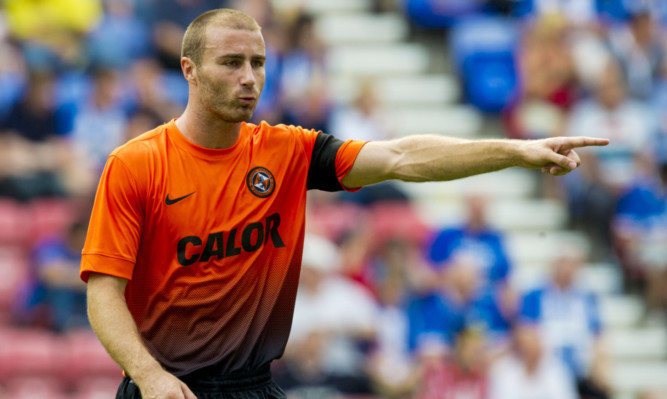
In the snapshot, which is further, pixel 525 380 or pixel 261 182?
pixel 525 380

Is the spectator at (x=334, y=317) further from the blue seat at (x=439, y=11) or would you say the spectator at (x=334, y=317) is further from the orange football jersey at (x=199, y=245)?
the orange football jersey at (x=199, y=245)

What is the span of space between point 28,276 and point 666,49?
802 centimetres

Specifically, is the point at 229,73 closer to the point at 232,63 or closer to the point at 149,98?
the point at 232,63

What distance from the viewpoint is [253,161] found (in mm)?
4875

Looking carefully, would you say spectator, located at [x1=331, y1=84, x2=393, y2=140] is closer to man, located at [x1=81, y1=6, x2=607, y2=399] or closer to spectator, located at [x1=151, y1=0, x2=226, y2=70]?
spectator, located at [x1=151, y1=0, x2=226, y2=70]

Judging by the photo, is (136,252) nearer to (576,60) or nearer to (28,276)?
(28,276)

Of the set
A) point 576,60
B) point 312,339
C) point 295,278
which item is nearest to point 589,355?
point 312,339

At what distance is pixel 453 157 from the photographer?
4.78 meters

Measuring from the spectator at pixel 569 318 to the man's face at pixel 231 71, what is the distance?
612 cm

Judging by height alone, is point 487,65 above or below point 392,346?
above

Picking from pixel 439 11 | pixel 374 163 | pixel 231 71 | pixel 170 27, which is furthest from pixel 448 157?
pixel 439 11

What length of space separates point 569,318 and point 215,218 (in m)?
6.45

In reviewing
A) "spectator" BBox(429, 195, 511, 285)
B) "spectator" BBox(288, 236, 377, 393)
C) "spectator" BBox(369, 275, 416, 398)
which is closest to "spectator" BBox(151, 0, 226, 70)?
"spectator" BBox(288, 236, 377, 393)

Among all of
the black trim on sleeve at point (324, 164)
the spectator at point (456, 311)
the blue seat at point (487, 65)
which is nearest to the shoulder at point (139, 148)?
the black trim on sleeve at point (324, 164)
